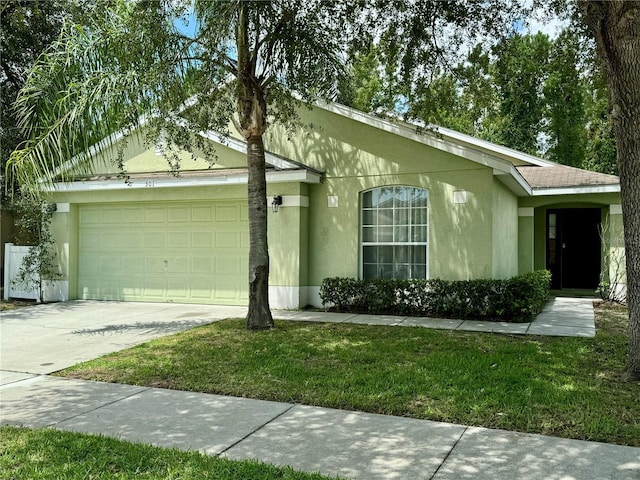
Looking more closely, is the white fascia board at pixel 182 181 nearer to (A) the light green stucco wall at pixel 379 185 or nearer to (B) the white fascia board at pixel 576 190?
(A) the light green stucco wall at pixel 379 185

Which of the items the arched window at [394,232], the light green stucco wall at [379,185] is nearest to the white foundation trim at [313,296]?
the light green stucco wall at [379,185]

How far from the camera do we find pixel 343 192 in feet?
37.5

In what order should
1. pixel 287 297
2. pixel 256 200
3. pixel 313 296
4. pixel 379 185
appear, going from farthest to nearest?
pixel 313 296 → pixel 287 297 → pixel 379 185 → pixel 256 200

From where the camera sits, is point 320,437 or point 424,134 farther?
point 424,134

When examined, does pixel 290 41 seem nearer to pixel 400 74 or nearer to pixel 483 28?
pixel 400 74

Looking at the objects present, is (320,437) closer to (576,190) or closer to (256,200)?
(256,200)

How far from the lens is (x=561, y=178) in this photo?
14000 mm

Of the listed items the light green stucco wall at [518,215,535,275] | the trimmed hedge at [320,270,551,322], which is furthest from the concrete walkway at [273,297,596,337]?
the light green stucco wall at [518,215,535,275]

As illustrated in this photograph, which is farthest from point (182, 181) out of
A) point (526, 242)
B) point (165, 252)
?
point (526, 242)

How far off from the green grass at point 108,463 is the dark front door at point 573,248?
14.9 meters

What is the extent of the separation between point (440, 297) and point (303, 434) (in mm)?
6382

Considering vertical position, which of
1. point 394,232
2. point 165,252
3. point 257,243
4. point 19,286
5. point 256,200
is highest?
point 256,200

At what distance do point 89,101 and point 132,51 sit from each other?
1079 mm

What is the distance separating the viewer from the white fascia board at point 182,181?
36.1ft
